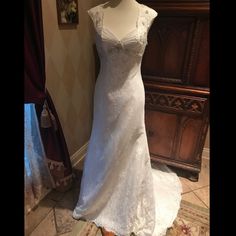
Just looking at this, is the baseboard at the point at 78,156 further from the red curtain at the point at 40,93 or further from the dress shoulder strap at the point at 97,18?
the dress shoulder strap at the point at 97,18

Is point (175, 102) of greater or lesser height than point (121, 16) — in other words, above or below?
below

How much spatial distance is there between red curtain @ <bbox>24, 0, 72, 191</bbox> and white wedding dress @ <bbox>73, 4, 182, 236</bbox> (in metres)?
0.24

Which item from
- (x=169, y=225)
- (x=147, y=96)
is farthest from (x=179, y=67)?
(x=169, y=225)

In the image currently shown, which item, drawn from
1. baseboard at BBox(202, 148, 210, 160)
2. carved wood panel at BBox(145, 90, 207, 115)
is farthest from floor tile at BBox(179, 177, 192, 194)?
carved wood panel at BBox(145, 90, 207, 115)

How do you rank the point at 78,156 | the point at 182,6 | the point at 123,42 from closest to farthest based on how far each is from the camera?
the point at 123,42, the point at 182,6, the point at 78,156

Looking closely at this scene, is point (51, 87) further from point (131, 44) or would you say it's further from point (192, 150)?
point (192, 150)

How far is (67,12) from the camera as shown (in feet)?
5.18

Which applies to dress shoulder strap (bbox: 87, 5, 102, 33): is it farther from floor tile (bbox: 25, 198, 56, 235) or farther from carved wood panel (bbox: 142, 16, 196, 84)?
floor tile (bbox: 25, 198, 56, 235)

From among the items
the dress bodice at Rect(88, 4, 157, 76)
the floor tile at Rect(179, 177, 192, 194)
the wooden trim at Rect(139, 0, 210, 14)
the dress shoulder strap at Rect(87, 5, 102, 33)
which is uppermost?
the wooden trim at Rect(139, 0, 210, 14)

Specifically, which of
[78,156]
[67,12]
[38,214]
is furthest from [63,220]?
[67,12]

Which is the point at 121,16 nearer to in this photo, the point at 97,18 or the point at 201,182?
the point at 97,18

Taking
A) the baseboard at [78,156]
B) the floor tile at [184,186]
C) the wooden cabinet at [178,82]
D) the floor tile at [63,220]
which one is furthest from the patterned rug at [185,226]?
the baseboard at [78,156]

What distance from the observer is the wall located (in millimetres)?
1505

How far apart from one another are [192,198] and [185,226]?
316mm
